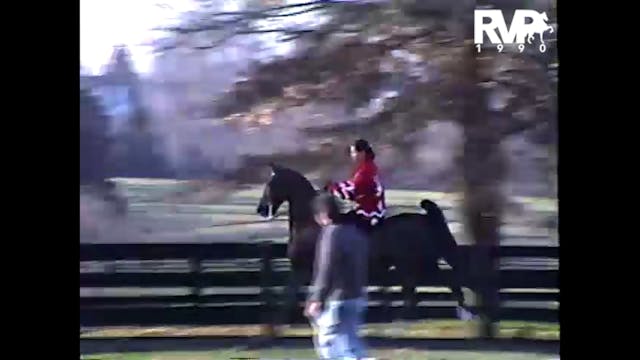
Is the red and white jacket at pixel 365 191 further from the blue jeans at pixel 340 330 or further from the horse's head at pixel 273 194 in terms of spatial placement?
the blue jeans at pixel 340 330

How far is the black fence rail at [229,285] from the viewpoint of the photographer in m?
2.45

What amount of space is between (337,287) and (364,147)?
51cm

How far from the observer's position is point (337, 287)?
2465 millimetres

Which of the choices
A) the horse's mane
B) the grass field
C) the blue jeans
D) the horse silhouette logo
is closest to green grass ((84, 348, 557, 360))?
the blue jeans

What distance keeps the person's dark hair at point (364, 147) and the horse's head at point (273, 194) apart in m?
0.27

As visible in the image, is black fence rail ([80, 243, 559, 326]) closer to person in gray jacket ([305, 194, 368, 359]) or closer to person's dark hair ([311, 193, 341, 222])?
person in gray jacket ([305, 194, 368, 359])

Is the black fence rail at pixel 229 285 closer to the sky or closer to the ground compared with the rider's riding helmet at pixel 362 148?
closer to the ground

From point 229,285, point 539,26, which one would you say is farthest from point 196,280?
point 539,26

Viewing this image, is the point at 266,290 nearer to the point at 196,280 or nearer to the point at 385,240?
the point at 196,280

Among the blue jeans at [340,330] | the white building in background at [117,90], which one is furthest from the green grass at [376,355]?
the white building in background at [117,90]

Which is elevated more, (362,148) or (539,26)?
(539,26)

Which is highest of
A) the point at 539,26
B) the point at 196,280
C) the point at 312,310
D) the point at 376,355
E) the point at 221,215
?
the point at 539,26
